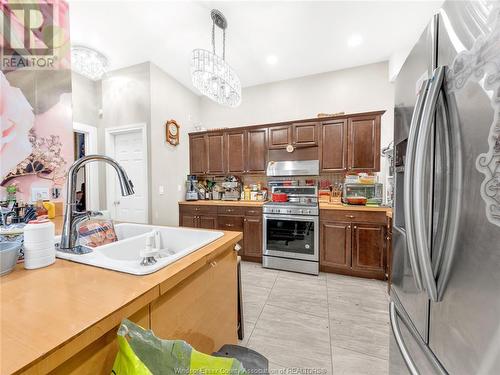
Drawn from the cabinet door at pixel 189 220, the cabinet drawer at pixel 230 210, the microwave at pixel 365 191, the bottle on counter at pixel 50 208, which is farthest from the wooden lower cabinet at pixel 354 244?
the bottle on counter at pixel 50 208

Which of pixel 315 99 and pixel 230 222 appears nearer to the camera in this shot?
pixel 230 222

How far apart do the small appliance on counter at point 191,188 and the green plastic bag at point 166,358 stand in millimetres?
3324

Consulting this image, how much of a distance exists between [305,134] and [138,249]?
2809 mm

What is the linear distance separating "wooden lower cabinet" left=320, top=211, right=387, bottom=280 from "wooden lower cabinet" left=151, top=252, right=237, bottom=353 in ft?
6.06

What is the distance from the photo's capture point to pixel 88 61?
8.64 feet

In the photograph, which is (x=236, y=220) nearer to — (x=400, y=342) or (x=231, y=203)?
(x=231, y=203)

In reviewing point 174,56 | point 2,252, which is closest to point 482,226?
point 2,252

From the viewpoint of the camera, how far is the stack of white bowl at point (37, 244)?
77 centimetres

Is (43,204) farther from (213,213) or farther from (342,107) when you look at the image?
(342,107)

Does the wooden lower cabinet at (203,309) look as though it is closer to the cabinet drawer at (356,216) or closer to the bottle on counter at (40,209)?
the bottle on counter at (40,209)

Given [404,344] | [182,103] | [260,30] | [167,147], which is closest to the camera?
[404,344]

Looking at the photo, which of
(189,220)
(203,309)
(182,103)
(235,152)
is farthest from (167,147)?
(203,309)

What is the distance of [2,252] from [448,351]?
1.47 meters

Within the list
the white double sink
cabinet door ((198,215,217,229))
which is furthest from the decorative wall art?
cabinet door ((198,215,217,229))
